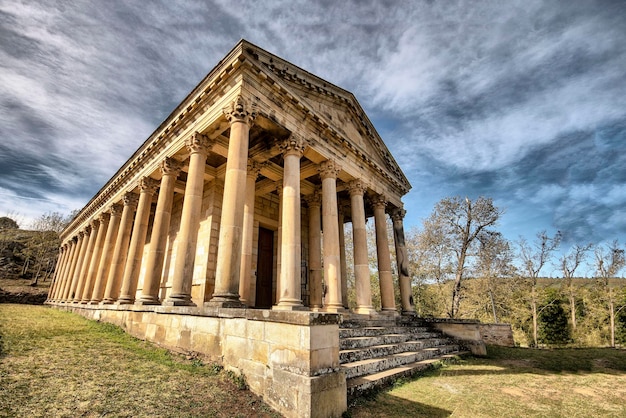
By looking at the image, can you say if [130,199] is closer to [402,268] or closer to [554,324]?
[402,268]

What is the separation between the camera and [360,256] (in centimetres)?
1209

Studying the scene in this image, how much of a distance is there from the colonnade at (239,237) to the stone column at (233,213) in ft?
0.08

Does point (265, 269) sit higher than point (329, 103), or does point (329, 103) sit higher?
point (329, 103)

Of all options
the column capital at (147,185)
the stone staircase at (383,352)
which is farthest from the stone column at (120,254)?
the stone staircase at (383,352)

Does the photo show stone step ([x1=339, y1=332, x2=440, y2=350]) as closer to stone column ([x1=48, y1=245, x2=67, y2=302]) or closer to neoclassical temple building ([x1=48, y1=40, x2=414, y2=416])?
neoclassical temple building ([x1=48, y1=40, x2=414, y2=416])

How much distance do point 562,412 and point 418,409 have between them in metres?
2.48

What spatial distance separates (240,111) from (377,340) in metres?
7.58

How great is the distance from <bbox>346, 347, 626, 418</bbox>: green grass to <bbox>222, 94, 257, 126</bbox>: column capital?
749 cm

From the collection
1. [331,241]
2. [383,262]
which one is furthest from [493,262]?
[331,241]

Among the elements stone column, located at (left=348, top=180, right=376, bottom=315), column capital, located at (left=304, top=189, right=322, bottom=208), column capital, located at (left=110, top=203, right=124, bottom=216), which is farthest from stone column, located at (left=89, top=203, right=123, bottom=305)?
stone column, located at (left=348, top=180, right=376, bottom=315)

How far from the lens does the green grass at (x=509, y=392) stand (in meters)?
4.60

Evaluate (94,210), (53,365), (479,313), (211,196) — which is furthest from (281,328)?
(479,313)

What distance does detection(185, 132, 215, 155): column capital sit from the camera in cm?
956

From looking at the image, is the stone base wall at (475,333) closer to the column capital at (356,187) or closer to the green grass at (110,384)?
the column capital at (356,187)
